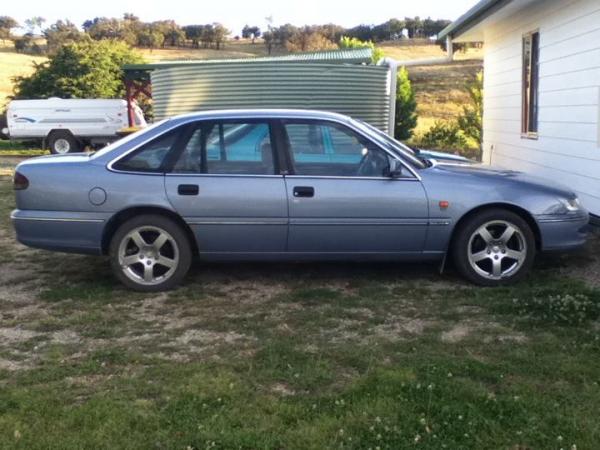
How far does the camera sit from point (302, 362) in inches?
170

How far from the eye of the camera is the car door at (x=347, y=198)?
5.84 meters

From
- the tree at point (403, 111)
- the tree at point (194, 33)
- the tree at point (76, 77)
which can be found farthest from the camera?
the tree at point (194, 33)

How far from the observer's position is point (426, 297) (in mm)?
5723

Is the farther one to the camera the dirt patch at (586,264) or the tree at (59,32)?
the tree at (59,32)

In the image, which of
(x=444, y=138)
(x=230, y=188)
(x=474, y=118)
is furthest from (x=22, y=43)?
(x=230, y=188)

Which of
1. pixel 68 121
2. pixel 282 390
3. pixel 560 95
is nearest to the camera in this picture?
pixel 282 390

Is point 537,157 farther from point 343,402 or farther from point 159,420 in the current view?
point 159,420

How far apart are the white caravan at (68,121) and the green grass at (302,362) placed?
17.3m

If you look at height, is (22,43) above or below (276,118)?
above

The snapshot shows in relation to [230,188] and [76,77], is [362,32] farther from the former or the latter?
[230,188]

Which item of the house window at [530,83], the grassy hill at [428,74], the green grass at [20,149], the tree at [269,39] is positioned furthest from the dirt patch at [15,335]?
the tree at [269,39]

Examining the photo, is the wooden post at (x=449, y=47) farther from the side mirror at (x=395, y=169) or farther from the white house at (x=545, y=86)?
the side mirror at (x=395, y=169)

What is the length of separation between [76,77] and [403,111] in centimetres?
1370

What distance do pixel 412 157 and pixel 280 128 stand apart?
1.17m
